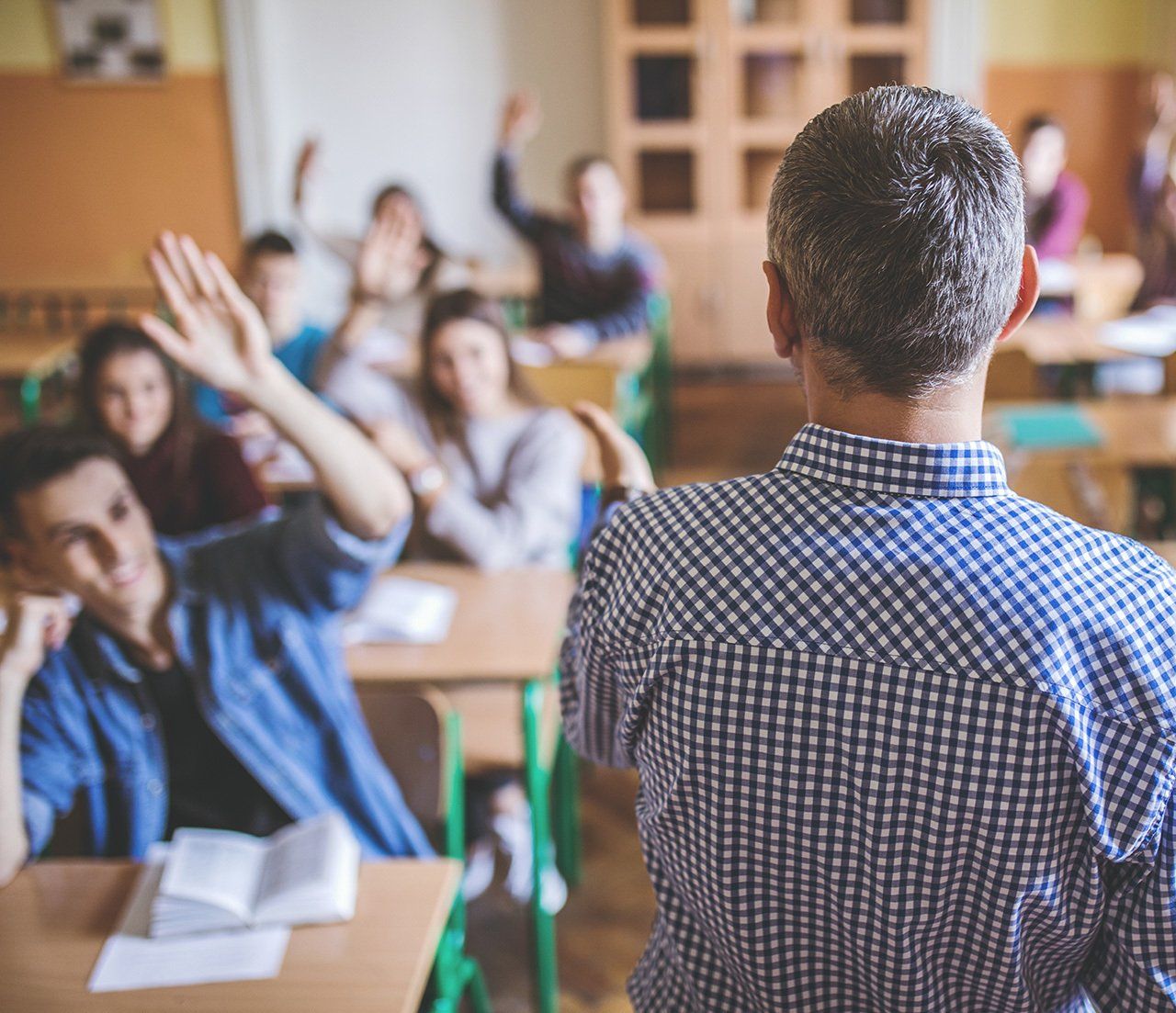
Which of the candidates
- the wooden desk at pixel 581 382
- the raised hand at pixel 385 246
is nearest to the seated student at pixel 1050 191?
the wooden desk at pixel 581 382

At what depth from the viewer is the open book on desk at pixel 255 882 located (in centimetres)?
133

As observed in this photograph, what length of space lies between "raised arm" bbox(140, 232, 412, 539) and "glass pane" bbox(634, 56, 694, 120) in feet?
16.4

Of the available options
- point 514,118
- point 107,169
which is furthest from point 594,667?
point 107,169

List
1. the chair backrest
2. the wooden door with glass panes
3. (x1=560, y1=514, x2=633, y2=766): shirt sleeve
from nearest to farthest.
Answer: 1. (x1=560, y1=514, x2=633, y2=766): shirt sleeve
2. the chair backrest
3. the wooden door with glass panes

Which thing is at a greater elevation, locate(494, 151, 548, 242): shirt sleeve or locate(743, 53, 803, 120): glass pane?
locate(743, 53, 803, 120): glass pane

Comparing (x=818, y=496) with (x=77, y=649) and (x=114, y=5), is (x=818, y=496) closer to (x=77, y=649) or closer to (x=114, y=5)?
(x=77, y=649)

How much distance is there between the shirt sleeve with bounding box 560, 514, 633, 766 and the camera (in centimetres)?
102

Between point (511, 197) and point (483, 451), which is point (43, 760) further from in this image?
point (511, 197)

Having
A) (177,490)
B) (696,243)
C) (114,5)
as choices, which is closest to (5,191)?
(114,5)

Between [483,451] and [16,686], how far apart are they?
4.72 ft

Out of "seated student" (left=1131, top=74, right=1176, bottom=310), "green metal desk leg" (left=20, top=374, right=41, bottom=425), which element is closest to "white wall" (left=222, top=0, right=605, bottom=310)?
"green metal desk leg" (left=20, top=374, right=41, bottom=425)

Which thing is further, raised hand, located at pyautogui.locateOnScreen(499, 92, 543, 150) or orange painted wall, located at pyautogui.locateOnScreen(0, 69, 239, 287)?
orange painted wall, located at pyautogui.locateOnScreen(0, 69, 239, 287)

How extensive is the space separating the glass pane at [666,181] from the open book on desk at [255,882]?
212 inches

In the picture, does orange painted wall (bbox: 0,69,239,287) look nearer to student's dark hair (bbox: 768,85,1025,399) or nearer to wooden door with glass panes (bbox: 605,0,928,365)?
wooden door with glass panes (bbox: 605,0,928,365)
